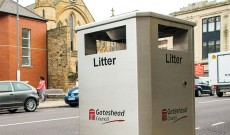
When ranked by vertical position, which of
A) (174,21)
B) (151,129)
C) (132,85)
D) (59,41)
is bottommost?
(151,129)

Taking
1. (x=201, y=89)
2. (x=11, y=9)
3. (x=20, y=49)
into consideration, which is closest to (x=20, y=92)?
(x=20, y=49)

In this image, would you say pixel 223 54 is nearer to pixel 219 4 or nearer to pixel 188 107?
pixel 188 107

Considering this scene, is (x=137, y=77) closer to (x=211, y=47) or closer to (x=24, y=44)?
(x=24, y=44)

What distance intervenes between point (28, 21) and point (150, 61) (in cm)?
2889

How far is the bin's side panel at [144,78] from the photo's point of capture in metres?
3.12

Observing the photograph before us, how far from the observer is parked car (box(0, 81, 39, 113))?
52.6 ft

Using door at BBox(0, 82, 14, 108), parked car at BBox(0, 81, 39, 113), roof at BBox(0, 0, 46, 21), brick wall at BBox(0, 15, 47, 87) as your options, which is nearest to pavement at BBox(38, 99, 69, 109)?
parked car at BBox(0, 81, 39, 113)

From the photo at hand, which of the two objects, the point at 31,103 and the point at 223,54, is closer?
the point at 31,103

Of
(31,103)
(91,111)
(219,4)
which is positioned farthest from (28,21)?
(219,4)

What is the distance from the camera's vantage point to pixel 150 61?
3.18 metres

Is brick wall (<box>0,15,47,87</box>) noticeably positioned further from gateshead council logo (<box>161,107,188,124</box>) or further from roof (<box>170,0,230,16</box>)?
roof (<box>170,0,230,16</box>)

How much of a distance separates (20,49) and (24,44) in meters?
0.84

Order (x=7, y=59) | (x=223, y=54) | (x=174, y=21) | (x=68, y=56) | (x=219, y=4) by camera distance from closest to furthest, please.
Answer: (x=174, y=21) < (x=223, y=54) < (x=7, y=59) < (x=68, y=56) < (x=219, y=4)

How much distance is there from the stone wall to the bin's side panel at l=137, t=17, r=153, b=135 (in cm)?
2975
